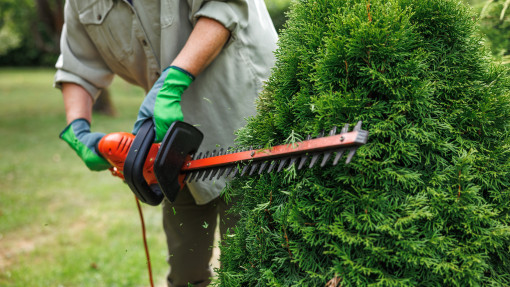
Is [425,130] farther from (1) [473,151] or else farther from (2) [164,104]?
(2) [164,104]

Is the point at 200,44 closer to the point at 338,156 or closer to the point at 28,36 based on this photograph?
the point at 338,156

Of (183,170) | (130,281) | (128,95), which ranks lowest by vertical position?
(128,95)

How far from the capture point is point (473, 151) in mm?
1055

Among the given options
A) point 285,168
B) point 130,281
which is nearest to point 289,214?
point 285,168

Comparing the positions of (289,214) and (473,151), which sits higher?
(473,151)

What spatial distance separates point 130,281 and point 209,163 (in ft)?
8.45

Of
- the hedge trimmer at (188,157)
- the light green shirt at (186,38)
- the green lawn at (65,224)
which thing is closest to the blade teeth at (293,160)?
the hedge trimmer at (188,157)

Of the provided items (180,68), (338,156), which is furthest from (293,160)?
(180,68)

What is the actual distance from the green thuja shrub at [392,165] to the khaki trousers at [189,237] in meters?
1.01

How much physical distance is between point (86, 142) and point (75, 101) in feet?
1.13

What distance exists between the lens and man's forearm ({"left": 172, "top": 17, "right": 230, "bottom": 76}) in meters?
1.75

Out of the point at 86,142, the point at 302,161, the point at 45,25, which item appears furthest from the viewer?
the point at 45,25

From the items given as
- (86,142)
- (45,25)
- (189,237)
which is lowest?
(45,25)

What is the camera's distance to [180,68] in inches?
68.6
